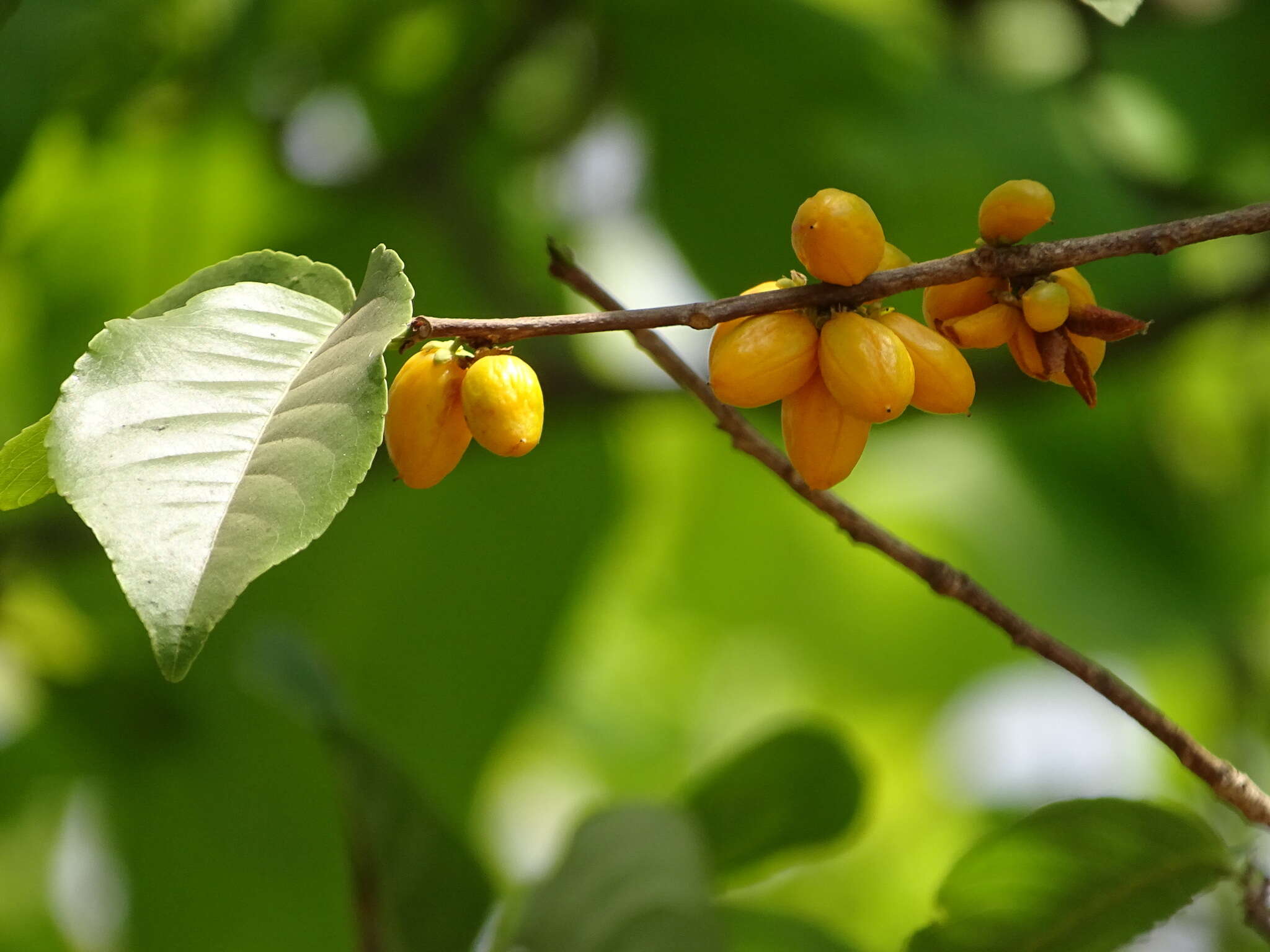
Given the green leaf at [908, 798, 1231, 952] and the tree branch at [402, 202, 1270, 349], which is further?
the green leaf at [908, 798, 1231, 952]

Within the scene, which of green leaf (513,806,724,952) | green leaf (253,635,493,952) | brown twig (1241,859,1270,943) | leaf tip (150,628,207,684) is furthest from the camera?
green leaf (253,635,493,952)

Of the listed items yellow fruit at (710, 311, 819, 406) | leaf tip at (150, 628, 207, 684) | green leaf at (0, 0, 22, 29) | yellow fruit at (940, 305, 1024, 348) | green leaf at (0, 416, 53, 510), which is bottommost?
leaf tip at (150, 628, 207, 684)

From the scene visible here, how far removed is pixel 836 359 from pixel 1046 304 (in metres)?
0.13

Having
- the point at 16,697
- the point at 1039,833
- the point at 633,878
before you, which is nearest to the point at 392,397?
the point at 1039,833

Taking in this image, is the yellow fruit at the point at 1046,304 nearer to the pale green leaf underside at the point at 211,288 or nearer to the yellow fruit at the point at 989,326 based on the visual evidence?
the yellow fruit at the point at 989,326

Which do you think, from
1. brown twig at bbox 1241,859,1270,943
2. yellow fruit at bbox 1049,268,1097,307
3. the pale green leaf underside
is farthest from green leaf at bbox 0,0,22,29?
brown twig at bbox 1241,859,1270,943

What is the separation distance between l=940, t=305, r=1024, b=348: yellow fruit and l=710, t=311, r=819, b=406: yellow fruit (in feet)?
0.33

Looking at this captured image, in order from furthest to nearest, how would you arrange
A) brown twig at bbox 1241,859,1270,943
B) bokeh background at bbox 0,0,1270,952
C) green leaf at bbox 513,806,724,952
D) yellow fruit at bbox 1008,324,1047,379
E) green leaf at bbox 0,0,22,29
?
bokeh background at bbox 0,0,1270,952, green leaf at bbox 513,806,724,952, green leaf at bbox 0,0,22,29, brown twig at bbox 1241,859,1270,943, yellow fruit at bbox 1008,324,1047,379

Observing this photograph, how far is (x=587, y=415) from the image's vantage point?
2398mm

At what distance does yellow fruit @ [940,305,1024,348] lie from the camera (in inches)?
31.6

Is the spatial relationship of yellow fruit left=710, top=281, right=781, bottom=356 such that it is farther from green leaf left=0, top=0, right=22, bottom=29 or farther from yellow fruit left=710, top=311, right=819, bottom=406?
green leaf left=0, top=0, right=22, bottom=29

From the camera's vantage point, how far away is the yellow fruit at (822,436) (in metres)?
0.81

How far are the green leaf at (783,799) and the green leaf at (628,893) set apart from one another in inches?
6.3

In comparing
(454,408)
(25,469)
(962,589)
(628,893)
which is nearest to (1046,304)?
(962,589)
